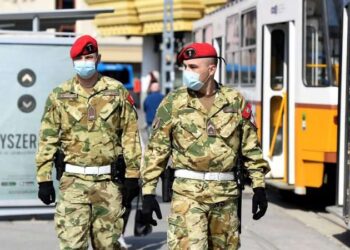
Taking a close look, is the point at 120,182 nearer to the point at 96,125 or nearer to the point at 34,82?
the point at 96,125

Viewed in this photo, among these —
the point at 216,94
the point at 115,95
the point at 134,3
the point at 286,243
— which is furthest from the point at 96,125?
the point at 134,3

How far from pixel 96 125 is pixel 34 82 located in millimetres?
4034

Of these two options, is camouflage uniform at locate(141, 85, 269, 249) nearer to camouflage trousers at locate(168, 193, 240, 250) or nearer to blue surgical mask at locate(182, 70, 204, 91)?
camouflage trousers at locate(168, 193, 240, 250)

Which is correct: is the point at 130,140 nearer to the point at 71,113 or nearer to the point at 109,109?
the point at 109,109

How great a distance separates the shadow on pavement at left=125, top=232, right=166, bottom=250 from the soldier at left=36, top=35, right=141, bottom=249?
7.92ft

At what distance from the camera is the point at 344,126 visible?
962 centimetres

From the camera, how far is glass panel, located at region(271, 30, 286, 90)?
485 inches

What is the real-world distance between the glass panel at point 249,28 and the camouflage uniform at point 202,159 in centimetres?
771

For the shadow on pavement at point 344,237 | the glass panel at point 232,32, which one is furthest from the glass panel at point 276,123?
the glass panel at point 232,32

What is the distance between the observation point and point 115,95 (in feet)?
21.1

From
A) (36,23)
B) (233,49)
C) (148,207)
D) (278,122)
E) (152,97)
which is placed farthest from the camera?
(152,97)

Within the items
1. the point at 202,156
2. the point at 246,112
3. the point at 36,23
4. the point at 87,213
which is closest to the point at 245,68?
the point at 36,23

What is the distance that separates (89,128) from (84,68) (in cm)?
42

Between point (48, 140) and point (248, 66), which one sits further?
point (248, 66)
